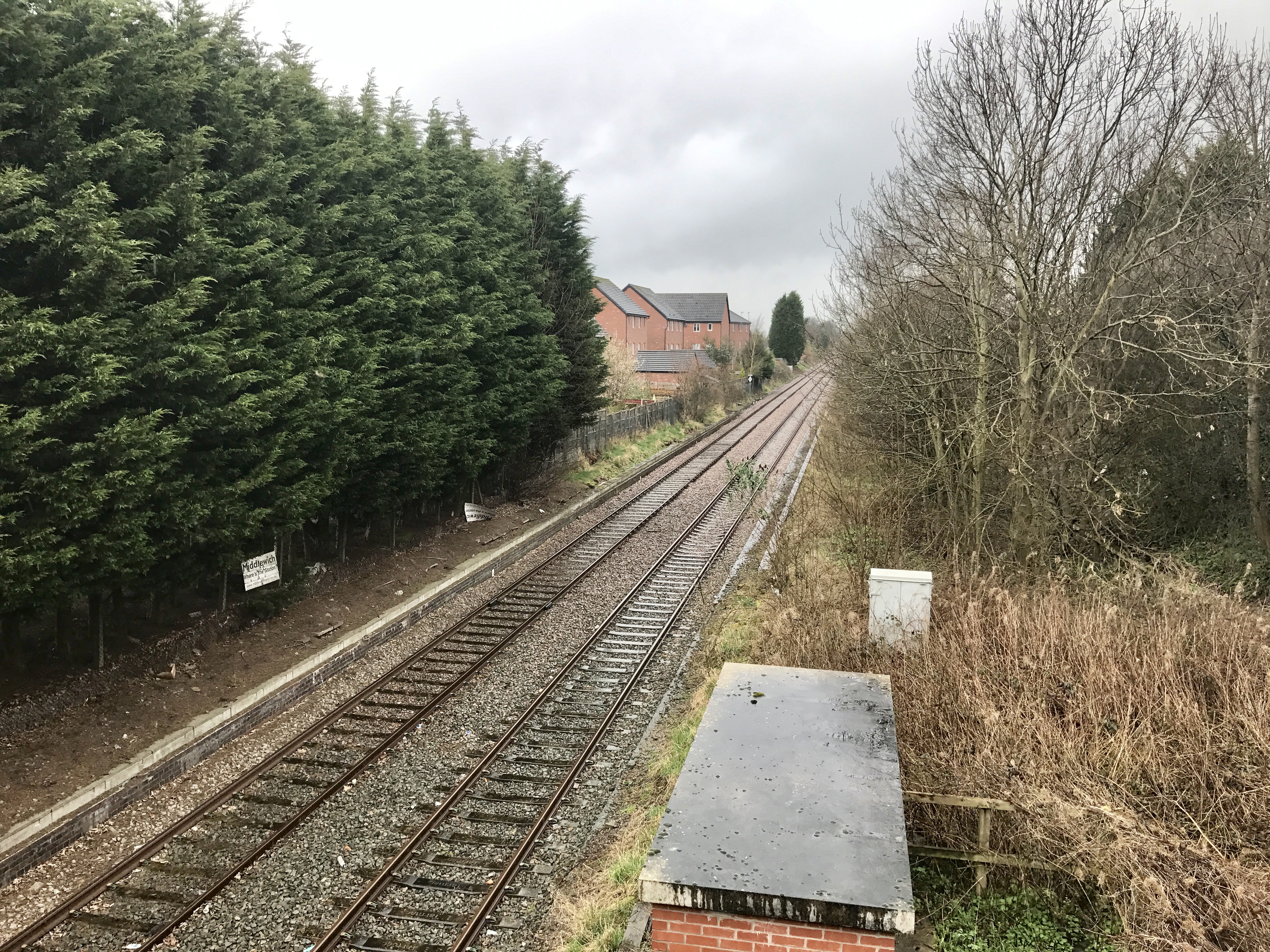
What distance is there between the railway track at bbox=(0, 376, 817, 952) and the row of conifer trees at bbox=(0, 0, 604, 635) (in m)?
2.87

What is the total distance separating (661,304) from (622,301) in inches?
450

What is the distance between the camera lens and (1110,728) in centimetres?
694

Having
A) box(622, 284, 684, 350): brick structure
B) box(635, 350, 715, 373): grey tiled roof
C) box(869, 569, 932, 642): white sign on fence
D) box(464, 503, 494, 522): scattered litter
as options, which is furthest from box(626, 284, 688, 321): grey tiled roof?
box(869, 569, 932, 642): white sign on fence

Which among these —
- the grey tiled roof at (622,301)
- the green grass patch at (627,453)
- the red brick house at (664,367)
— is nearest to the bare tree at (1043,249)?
the green grass patch at (627,453)

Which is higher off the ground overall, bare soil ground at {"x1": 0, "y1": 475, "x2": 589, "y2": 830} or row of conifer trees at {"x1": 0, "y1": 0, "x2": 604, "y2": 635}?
row of conifer trees at {"x1": 0, "y1": 0, "x2": 604, "y2": 635}

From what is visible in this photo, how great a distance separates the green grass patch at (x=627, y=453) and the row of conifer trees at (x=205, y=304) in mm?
8211

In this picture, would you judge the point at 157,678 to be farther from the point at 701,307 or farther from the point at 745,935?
the point at 701,307

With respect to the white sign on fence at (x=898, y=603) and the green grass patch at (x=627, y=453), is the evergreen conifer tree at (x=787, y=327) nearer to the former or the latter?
the green grass patch at (x=627, y=453)

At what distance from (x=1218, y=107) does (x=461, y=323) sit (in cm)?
1363

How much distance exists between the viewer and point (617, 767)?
979 centimetres

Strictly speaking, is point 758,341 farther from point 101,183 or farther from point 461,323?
point 101,183

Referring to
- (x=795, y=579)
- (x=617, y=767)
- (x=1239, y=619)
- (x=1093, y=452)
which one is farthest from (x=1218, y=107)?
(x=617, y=767)

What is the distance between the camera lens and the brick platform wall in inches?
177

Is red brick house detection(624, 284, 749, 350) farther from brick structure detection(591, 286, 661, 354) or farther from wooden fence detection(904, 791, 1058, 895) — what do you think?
wooden fence detection(904, 791, 1058, 895)
